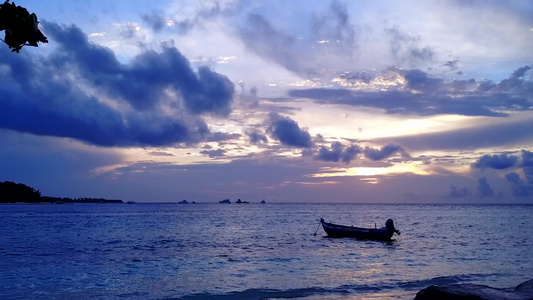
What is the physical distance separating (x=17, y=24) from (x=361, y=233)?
5930 centimetres

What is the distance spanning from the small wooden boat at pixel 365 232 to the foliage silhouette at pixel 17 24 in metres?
57.8

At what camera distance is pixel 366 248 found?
163 feet

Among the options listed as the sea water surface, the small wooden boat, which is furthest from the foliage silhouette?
the small wooden boat

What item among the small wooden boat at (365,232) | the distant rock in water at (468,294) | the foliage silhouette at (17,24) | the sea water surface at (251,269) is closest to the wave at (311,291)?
the sea water surface at (251,269)

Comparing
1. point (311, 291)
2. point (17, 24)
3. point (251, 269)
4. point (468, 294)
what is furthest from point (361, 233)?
point (17, 24)

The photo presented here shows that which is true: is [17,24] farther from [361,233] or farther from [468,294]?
[361,233]

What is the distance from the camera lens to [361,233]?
6056cm

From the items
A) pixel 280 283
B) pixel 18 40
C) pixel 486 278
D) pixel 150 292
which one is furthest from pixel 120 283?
pixel 18 40

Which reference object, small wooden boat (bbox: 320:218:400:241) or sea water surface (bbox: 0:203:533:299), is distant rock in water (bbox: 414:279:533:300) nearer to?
sea water surface (bbox: 0:203:533:299)

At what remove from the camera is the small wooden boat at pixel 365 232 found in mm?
58750

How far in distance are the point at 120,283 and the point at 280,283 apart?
32.5 feet

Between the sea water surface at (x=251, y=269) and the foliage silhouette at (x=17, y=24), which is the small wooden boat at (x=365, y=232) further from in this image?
the foliage silhouette at (x=17, y=24)

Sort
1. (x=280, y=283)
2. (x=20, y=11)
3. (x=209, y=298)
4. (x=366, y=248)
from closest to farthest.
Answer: (x=20, y=11), (x=209, y=298), (x=280, y=283), (x=366, y=248)

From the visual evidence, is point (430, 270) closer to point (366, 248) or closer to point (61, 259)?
point (366, 248)
